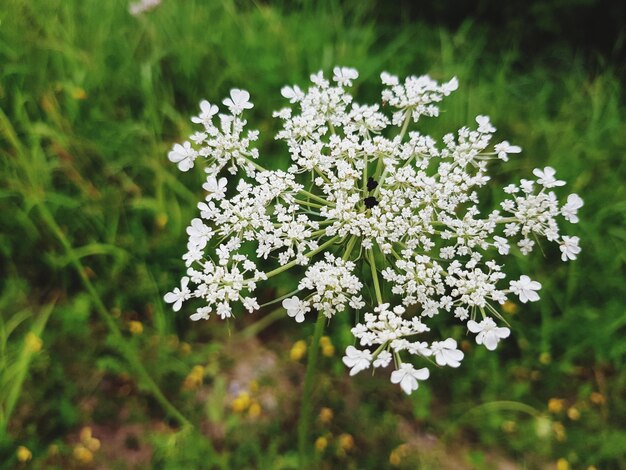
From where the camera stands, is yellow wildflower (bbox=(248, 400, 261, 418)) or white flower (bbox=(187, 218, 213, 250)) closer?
white flower (bbox=(187, 218, 213, 250))

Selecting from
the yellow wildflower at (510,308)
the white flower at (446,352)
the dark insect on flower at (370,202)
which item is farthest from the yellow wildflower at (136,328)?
the yellow wildflower at (510,308)

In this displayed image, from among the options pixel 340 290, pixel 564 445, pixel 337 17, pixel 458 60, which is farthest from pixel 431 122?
pixel 340 290

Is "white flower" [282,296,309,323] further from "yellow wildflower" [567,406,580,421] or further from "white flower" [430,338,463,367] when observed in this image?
"yellow wildflower" [567,406,580,421]

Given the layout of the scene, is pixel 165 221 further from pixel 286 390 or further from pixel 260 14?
pixel 260 14

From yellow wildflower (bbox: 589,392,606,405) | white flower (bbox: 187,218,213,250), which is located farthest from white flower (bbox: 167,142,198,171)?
yellow wildflower (bbox: 589,392,606,405)

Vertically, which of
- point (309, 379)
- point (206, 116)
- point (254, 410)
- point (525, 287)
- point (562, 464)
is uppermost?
point (206, 116)

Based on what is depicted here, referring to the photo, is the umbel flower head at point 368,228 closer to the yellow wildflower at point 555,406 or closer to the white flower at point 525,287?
the white flower at point 525,287

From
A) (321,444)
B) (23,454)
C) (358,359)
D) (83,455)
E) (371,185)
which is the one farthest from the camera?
(321,444)

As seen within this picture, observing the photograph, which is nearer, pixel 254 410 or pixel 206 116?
pixel 206 116

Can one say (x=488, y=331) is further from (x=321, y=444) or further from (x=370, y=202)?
(x=321, y=444)

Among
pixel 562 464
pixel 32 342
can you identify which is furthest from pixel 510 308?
pixel 32 342
